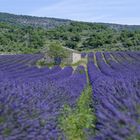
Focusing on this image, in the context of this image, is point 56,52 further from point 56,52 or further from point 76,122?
point 76,122

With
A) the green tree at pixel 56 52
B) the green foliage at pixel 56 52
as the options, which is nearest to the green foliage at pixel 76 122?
the green tree at pixel 56 52

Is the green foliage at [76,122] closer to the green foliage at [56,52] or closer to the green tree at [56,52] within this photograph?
the green tree at [56,52]

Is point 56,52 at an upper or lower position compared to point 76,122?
lower

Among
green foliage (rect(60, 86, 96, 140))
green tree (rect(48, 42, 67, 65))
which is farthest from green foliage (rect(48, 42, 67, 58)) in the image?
green foliage (rect(60, 86, 96, 140))

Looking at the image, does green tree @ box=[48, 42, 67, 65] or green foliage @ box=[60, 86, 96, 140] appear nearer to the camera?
green foliage @ box=[60, 86, 96, 140]

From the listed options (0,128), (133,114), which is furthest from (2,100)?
(133,114)

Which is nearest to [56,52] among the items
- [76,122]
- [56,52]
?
[56,52]

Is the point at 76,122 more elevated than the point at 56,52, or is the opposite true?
the point at 76,122

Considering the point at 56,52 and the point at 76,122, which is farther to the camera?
the point at 56,52

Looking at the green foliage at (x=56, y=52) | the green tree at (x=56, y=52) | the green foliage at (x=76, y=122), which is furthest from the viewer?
the green foliage at (x=56, y=52)

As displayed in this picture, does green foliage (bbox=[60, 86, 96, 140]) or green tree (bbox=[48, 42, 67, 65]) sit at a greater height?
green foliage (bbox=[60, 86, 96, 140])

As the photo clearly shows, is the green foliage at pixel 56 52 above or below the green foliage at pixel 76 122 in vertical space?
below

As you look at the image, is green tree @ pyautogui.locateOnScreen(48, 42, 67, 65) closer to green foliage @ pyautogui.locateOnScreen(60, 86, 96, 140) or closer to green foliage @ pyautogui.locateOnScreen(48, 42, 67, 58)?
green foliage @ pyautogui.locateOnScreen(48, 42, 67, 58)

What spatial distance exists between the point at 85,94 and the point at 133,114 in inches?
568
